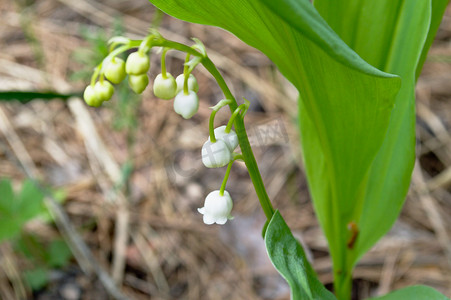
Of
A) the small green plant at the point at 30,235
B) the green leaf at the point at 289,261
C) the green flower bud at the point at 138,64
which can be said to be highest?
the green flower bud at the point at 138,64

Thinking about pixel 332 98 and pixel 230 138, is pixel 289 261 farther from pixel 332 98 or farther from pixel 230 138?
pixel 332 98

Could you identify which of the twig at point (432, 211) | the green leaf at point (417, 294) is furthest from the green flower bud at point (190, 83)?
the twig at point (432, 211)

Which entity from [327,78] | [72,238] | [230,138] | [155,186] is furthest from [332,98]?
[155,186]

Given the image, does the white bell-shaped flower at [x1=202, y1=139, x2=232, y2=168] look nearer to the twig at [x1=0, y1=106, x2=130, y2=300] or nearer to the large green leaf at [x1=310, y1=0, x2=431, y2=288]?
the large green leaf at [x1=310, y1=0, x2=431, y2=288]

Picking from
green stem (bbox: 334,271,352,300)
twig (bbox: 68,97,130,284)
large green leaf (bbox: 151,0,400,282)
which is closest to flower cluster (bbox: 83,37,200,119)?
large green leaf (bbox: 151,0,400,282)

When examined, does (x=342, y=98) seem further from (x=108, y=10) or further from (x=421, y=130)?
(x=108, y=10)

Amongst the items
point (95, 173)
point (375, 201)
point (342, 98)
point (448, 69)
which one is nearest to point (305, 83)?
point (342, 98)

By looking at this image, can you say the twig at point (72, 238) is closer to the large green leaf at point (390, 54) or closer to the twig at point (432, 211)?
the large green leaf at point (390, 54)
